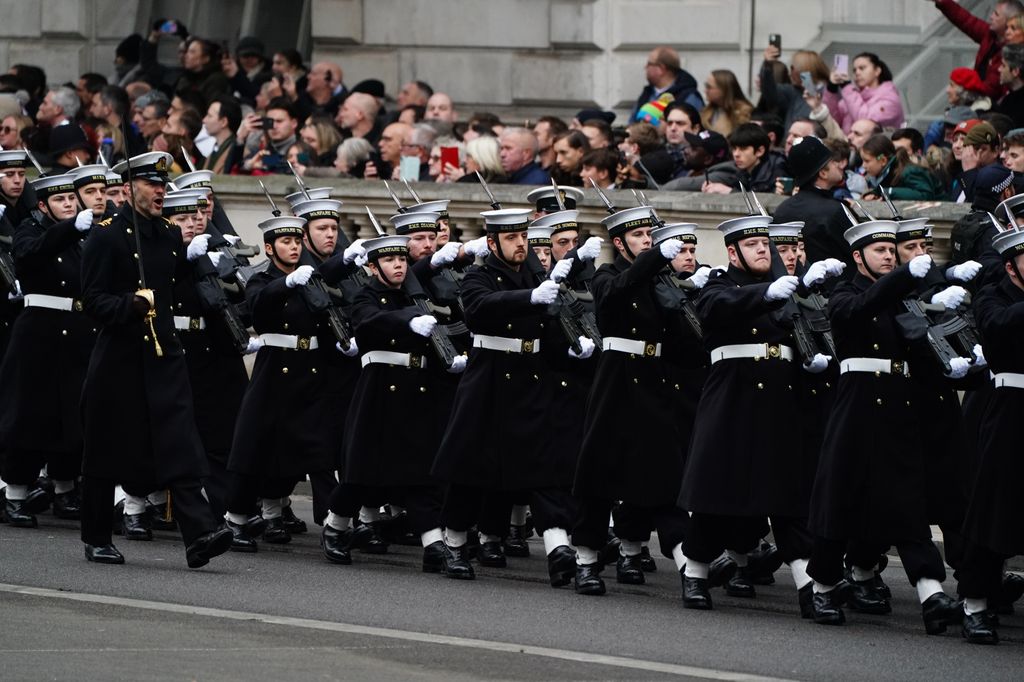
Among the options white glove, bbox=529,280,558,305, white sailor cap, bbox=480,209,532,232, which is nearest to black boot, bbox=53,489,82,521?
white sailor cap, bbox=480,209,532,232

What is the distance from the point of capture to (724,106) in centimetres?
1617

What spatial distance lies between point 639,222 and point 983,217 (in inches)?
69.0

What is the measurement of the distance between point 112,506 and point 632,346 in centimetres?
257

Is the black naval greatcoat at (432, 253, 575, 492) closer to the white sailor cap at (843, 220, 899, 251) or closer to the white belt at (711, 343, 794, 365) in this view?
the white belt at (711, 343, 794, 365)

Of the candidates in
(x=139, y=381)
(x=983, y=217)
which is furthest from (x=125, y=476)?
(x=983, y=217)

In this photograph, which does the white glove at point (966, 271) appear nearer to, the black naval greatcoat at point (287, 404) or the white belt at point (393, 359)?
the white belt at point (393, 359)

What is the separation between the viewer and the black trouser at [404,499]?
1230 centimetres

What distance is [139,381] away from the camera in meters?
11.9

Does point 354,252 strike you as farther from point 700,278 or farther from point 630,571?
point 630,571

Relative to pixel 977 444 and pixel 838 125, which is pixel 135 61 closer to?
pixel 838 125

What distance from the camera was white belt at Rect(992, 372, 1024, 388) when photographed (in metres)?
10.4

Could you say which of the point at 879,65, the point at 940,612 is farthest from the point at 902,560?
the point at 879,65

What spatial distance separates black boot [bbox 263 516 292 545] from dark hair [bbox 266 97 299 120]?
4694mm

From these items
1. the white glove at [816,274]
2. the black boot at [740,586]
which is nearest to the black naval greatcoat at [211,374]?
the black boot at [740,586]
